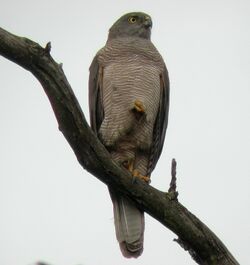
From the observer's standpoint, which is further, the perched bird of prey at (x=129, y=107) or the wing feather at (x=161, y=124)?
the wing feather at (x=161, y=124)

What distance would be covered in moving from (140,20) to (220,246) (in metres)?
4.63

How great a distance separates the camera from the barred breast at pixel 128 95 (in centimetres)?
727

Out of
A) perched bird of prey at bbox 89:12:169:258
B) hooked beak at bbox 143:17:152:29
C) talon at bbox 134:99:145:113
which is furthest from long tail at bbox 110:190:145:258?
hooked beak at bbox 143:17:152:29

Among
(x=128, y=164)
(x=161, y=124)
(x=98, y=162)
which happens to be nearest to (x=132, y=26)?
(x=161, y=124)

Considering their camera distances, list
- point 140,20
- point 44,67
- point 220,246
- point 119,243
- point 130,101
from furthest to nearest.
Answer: point 140,20
point 130,101
point 119,243
point 220,246
point 44,67

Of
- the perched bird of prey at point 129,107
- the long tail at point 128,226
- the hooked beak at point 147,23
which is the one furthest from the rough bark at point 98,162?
the hooked beak at point 147,23

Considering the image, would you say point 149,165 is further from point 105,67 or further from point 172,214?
point 172,214

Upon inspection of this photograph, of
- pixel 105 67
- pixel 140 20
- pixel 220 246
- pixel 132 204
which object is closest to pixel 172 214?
pixel 220 246

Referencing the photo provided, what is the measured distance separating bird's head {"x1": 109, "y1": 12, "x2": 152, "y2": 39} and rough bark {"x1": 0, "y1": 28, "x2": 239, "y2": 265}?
3642mm

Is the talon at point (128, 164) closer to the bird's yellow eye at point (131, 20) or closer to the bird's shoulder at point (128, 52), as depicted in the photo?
the bird's shoulder at point (128, 52)

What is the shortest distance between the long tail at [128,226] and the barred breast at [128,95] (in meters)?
0.78

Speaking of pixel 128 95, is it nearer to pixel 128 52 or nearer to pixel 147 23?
pixel 128 52

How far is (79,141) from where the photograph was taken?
5129 mm

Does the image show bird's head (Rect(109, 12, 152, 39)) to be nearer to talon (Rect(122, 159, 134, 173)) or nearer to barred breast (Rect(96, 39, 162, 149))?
barred breast (Rect(96, 39, 162, 149))
